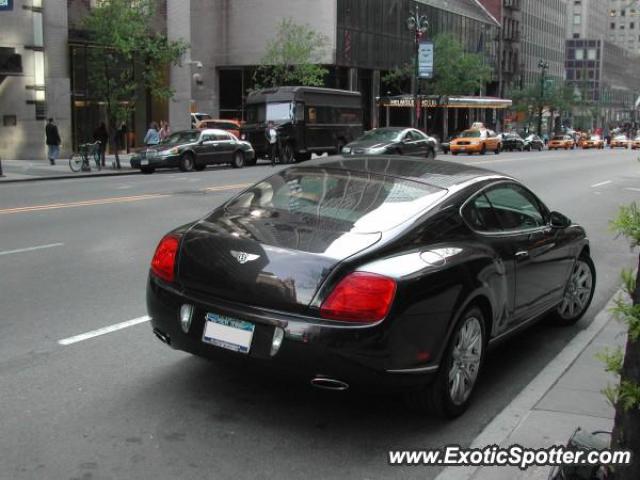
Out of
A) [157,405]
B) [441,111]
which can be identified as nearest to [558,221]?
[157,405]

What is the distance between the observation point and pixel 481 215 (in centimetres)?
539

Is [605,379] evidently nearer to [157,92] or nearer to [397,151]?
[397,151]

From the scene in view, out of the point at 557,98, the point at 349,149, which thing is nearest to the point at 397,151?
the point at 349,149

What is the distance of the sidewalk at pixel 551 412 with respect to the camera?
12.8 ft

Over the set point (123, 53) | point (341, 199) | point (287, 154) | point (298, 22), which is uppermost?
point (298, 22)

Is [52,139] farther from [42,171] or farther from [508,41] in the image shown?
[508,41]

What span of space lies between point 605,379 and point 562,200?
45.4 feet

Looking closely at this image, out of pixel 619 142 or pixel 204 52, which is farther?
pixel 619 142

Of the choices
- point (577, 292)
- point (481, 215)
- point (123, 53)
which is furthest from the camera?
point (123, 53)

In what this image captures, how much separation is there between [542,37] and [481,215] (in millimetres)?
120998

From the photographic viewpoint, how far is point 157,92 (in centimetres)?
2997

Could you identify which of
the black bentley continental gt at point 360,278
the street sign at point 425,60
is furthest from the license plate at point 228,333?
the street sign at point 425,60

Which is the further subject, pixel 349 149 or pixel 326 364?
pixel 349 149

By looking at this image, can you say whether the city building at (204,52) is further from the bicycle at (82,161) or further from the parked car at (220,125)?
the bicycle at (82,161)
